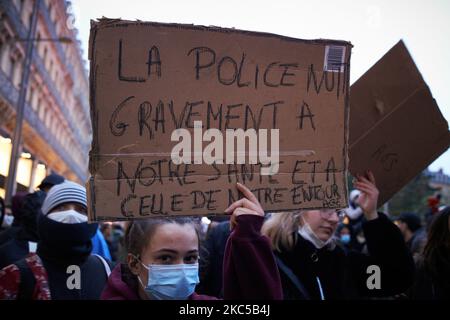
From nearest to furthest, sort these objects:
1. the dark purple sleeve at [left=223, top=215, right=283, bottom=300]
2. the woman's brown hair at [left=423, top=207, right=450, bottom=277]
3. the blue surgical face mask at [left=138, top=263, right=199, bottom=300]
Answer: the dark purple sleeve at [left=223, top=215, right=283, bottom=300], the blue surgical face mask at [left=138, top=263, right=199, bottom=300], the woman's brown hair at [left=423, top=207, right=450, bottom=277]

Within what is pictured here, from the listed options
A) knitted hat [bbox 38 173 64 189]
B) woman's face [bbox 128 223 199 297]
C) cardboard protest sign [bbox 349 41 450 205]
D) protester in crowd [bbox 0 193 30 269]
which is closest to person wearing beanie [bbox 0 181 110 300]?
woman's face [bbox 128 223 199 297]

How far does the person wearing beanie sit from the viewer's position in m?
2.14

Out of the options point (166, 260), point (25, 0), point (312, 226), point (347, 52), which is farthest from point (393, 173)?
point (25, 0)

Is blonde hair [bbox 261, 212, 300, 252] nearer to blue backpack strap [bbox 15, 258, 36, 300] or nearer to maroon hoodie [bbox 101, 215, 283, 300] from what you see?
maroon hoodie [bbox 101, 215, 283, 300]

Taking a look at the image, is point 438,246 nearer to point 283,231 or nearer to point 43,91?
point 283,231

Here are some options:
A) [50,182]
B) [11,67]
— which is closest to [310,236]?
[50,182]

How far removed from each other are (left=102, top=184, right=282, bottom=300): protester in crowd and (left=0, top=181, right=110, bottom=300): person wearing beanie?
0.35 m

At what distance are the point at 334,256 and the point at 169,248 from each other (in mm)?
1107

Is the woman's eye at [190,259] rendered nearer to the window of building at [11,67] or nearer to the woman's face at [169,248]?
the woman's face at [169,248]

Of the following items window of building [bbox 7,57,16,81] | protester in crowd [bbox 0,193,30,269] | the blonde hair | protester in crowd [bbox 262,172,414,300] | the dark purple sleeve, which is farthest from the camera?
window of building [bbox 7,57,16,81]

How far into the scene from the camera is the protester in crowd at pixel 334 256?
2455mm

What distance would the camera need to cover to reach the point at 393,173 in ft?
7.93

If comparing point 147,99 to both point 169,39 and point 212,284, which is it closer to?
point 169,39

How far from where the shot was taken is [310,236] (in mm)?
2654
